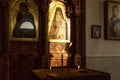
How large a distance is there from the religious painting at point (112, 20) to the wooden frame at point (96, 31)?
25 centimetres

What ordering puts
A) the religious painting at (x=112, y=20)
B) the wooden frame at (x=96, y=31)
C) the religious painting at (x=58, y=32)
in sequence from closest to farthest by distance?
the religious painting at (x=58, y=32) < the wooden frame at (x=96, y=31) < the religious painting at (x=112, y=20)

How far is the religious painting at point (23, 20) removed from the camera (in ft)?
17.1

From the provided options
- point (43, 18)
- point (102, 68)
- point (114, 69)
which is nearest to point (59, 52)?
point (43, 18)

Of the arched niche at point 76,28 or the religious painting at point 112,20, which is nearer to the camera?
the arched niche at point 76,28

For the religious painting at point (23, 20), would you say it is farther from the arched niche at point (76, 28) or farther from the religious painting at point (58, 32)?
the arched niche at point (76, 28)

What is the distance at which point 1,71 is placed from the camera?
4.97 metres

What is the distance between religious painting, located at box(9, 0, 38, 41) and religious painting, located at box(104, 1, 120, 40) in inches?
87.9

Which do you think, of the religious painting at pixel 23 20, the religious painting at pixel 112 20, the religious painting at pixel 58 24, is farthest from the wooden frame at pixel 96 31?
the religious painting at pixel 23 20

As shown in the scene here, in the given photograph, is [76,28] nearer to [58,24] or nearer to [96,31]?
[58,24]

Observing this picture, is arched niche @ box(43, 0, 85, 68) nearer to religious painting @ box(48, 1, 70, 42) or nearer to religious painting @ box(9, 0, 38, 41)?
religious painting @ box(48, 1, 70, 42)

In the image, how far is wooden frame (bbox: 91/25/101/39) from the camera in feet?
20.0

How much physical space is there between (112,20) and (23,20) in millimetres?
2867

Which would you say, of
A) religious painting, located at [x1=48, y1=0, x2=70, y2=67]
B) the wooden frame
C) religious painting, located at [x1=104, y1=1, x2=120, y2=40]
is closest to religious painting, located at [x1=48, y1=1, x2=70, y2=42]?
religious painting, located at [x1=48, y1=0, x2=70, y2=67]

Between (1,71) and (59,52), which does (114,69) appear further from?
(1,71)
